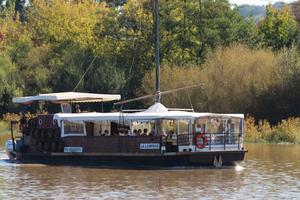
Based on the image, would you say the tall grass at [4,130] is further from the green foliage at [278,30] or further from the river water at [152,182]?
the green foliage at [278,30]

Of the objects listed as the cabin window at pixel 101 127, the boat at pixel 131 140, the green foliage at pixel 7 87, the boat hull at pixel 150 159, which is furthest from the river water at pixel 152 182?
the green foliage at pixel 7 87

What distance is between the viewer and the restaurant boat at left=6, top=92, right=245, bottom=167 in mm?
34906

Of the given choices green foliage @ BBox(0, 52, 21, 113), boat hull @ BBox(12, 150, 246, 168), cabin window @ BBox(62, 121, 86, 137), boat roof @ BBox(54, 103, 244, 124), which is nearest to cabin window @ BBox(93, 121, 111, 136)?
cabin window @ BBox(62, 121, 86, 137)

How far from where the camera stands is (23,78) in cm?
7325

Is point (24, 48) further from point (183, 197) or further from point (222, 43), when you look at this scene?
point (183, 197)

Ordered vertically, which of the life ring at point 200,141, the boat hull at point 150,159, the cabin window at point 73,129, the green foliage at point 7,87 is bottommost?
the boat hull at point 150,159

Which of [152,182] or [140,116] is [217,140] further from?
[152,182]

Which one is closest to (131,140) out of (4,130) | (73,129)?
(73,129)

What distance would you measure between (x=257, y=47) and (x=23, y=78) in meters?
19.6

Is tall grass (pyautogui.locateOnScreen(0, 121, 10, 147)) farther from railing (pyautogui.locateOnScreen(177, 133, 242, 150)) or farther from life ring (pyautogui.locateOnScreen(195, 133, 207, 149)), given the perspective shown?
life ring (pyautogui.locateOnScreen(195, 133, 207, 149))

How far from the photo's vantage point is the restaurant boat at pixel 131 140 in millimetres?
34906

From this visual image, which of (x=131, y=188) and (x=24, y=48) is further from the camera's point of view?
(x=24, y=48)

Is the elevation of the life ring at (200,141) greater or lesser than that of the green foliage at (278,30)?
lesser

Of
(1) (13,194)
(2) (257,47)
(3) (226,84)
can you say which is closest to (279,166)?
(1) (13,194)
